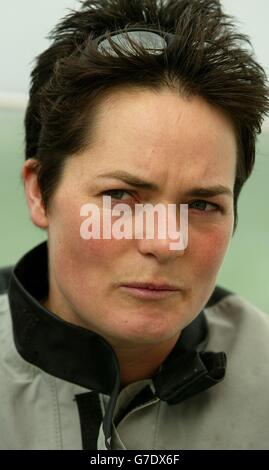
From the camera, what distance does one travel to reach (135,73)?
2.68 feet

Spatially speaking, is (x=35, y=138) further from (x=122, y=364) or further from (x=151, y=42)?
(x=122, y=364)

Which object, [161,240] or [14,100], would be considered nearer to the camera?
[161,240]

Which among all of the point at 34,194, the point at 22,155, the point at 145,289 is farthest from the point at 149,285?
the point at 22,155

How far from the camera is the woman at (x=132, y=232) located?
2.57 ft

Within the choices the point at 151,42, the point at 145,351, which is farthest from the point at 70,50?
the point at 145,351

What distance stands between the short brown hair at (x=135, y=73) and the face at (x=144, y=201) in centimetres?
2

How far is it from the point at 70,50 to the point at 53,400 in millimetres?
472

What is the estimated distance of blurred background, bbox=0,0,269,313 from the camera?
128 centimetres

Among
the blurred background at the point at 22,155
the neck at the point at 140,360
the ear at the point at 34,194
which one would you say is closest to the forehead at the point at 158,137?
the ear at the point at 34,194

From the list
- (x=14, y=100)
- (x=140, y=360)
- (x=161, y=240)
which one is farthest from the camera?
(x=14, y=100)

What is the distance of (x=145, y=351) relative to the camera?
2.96ft

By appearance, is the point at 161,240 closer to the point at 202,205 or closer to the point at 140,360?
the point at 202,205

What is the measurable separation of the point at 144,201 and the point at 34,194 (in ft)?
0.68

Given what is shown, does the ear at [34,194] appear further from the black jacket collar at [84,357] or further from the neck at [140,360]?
the neck at [140,360]
